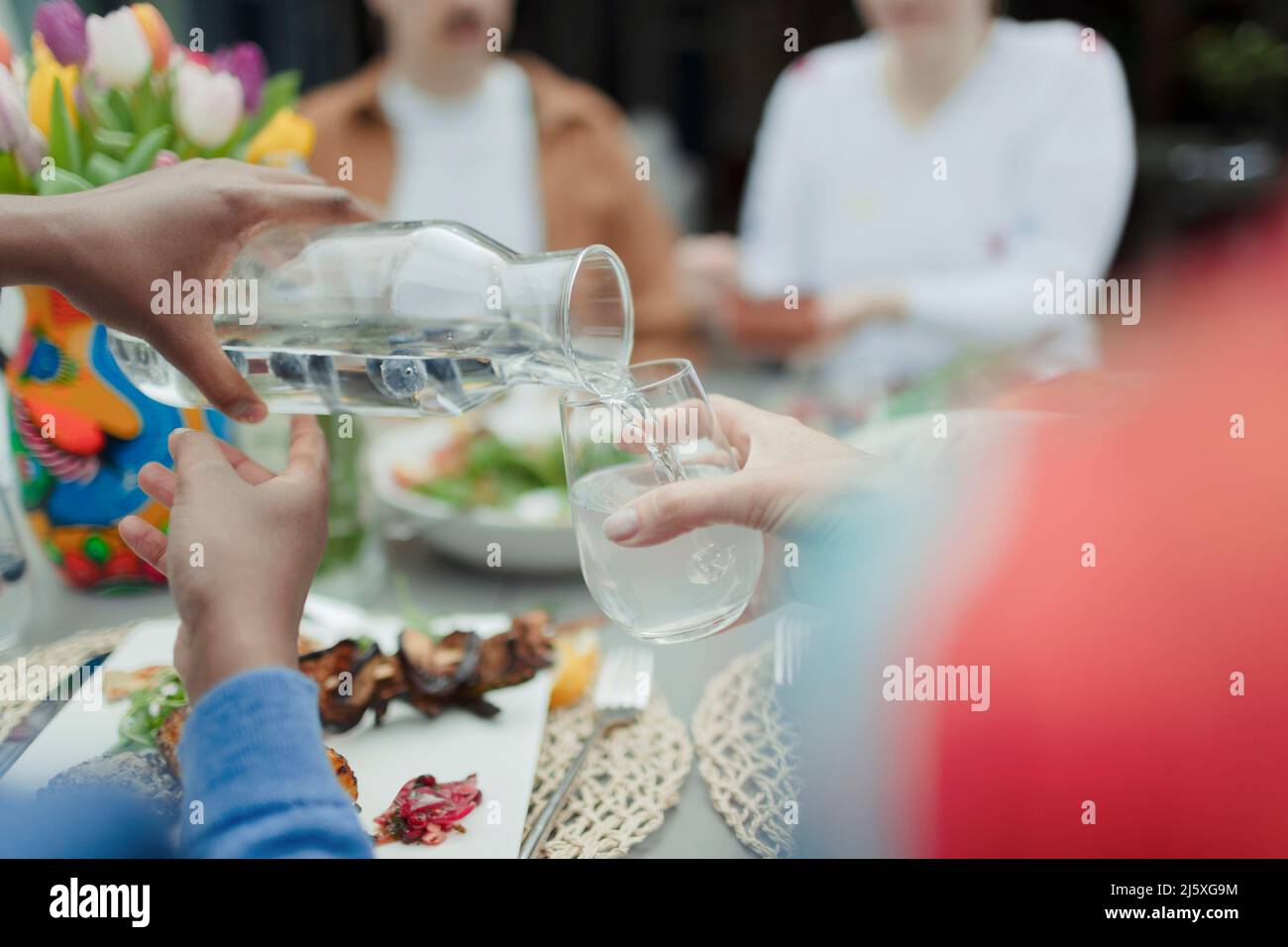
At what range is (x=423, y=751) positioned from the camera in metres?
0.68

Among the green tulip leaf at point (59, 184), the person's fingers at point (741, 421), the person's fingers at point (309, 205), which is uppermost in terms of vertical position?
the green tulip leaf at point (59, 184)

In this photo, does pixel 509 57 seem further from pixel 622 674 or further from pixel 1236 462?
pixel 1236 462

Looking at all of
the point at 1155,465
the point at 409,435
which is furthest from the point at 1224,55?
the point at 1155,465

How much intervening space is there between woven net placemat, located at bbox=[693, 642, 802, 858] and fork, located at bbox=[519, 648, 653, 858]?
0.15ft

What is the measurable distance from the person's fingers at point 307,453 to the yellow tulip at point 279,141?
0.30m

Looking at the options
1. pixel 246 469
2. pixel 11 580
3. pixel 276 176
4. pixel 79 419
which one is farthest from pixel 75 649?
pixel 276 176

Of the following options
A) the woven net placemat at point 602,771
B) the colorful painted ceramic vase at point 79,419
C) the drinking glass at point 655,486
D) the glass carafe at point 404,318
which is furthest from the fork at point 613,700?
the colorful painted ceramic vase at point 79,419

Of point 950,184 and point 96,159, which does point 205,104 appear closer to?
point 96,159

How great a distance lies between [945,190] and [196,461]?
1.39 meters

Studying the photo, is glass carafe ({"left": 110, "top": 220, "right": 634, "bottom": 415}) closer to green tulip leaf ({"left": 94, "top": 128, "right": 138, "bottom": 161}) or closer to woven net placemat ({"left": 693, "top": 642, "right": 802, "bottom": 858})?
green tulip leaf ({"left": 94, "top": 128, "right": 138, "bottom": 161})

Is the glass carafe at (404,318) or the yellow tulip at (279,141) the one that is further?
the yellow tulip at (279,141)

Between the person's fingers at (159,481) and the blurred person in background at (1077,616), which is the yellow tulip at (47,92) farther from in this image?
the blurred person in background at (1077,616)

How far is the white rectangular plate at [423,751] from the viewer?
60 cm
